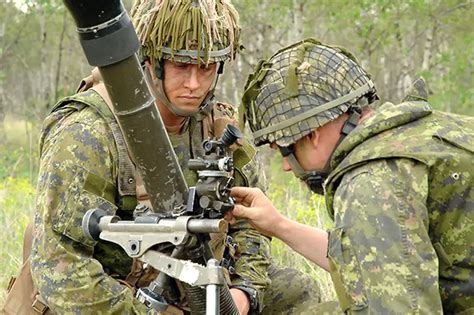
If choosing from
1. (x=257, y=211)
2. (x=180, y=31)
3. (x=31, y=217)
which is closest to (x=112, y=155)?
(x=180, y=31)

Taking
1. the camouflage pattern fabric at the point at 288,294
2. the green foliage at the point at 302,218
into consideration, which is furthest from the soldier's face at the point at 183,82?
the green foliage at the point at 302,218

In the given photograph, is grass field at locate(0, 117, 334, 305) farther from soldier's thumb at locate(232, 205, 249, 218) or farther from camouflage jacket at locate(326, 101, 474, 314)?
camouflage jacket at locate(326, 101, 474, 314)

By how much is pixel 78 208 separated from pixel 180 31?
92 centimetres

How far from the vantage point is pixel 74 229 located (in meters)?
3.66

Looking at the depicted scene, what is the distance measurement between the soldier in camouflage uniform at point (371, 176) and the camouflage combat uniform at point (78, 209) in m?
0.66

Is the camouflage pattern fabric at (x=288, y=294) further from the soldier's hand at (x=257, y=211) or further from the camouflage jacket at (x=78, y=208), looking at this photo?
the soldier's hand at (x=257, y=211)

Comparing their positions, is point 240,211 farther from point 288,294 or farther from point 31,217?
point 31,217

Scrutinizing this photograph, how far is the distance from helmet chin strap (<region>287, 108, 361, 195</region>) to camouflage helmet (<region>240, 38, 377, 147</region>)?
48mm

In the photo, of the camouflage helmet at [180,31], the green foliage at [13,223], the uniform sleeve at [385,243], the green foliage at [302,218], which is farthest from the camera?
the green foliage at [13,223]

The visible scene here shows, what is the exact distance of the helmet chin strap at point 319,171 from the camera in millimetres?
3178

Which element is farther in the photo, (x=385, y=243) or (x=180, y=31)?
(x=180, y=31)

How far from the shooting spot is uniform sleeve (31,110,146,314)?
365cm

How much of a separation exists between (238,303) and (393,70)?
1794cm

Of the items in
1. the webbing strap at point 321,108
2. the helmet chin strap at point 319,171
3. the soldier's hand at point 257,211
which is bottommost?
the soldier's hand at point 257,211
